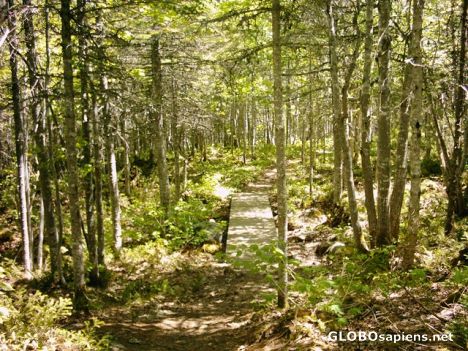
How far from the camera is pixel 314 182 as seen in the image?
21328 millimetres

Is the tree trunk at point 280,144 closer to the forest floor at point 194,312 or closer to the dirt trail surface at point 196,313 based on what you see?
the forest floor at point 194,312

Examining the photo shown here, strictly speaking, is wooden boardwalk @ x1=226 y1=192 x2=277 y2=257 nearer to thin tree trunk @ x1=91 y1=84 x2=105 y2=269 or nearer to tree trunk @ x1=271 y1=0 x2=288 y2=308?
thin tree trunk @ x1=91 y1=84 x2=105 y2=269

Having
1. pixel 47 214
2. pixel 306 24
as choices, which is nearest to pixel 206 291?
pixel 47 214

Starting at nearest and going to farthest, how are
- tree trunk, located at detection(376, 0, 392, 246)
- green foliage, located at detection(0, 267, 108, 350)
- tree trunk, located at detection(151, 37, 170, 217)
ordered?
green foliage, located at detection(0, 267, 108, 350), tree trunk, located at detection(376, 0, 392, 246), tree trunk, located at detection(151, 37, 170, 217)

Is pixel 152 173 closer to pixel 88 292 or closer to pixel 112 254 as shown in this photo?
pixel 112 254

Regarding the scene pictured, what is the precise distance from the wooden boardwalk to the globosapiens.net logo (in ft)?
18.4

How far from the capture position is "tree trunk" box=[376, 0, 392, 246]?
8.37m

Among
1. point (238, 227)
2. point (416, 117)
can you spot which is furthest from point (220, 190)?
point (416, 117)

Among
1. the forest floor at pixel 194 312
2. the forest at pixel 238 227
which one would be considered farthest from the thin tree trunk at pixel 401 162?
the forest floor at pixel 194 312

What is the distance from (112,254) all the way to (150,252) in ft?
3.73

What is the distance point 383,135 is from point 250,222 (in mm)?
7203

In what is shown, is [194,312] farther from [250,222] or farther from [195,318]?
[250,222]

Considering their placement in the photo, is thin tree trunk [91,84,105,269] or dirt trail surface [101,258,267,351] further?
thin tree trunk [91,84,105,269]

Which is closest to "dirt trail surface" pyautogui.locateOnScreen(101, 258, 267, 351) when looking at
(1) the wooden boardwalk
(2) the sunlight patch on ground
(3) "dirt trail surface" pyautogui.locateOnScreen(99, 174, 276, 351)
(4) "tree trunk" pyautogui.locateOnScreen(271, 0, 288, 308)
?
(3) "dirt trail surface" pyautogui.locateOnScreen(99, 174, 276, 351)
